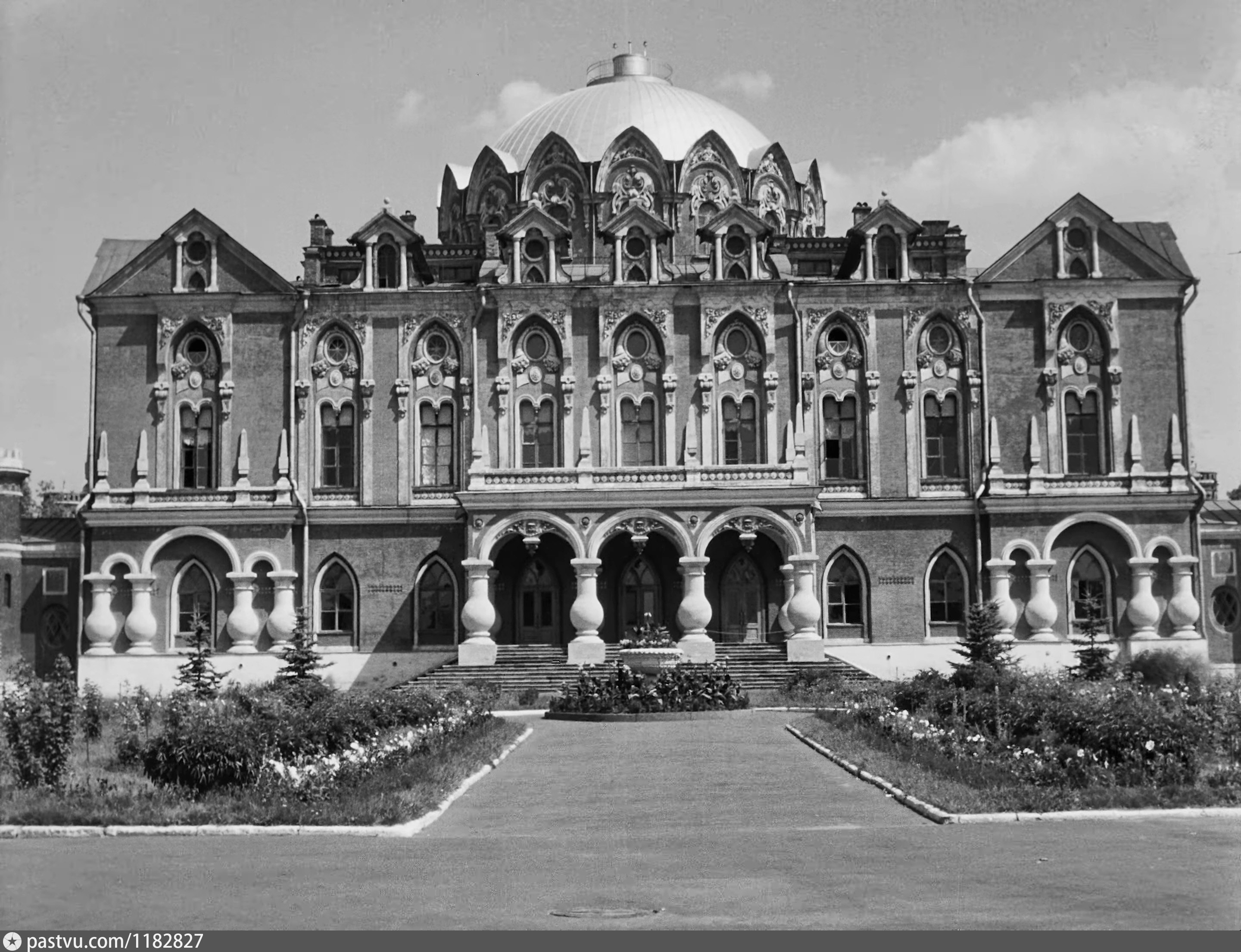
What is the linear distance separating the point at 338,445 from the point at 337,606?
14.3ft

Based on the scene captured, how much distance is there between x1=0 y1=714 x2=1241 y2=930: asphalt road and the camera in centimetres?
1309

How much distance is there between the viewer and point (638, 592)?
48875 millimetres

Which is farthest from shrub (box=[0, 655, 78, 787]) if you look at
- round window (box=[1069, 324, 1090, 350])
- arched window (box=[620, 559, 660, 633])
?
round window (box=[1069, 324, 1090, 350])

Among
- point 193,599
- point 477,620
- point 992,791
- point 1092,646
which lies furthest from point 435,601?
point 992,791

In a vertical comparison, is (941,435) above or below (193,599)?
above

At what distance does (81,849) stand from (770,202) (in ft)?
131

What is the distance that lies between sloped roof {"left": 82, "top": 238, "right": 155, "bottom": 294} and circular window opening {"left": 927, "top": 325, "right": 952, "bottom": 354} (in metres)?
21.4

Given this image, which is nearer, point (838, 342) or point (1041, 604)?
point (1041, 604)

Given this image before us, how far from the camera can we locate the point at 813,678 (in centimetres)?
4256

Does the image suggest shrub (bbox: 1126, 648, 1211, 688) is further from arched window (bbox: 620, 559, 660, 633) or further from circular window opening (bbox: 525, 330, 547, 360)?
circular window opening (bbox: 525, 330, 547, 360)

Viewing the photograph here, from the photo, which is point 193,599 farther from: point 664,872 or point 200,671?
point 664,872

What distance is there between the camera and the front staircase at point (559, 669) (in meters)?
43.4

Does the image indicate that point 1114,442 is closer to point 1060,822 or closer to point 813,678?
point 813,678
